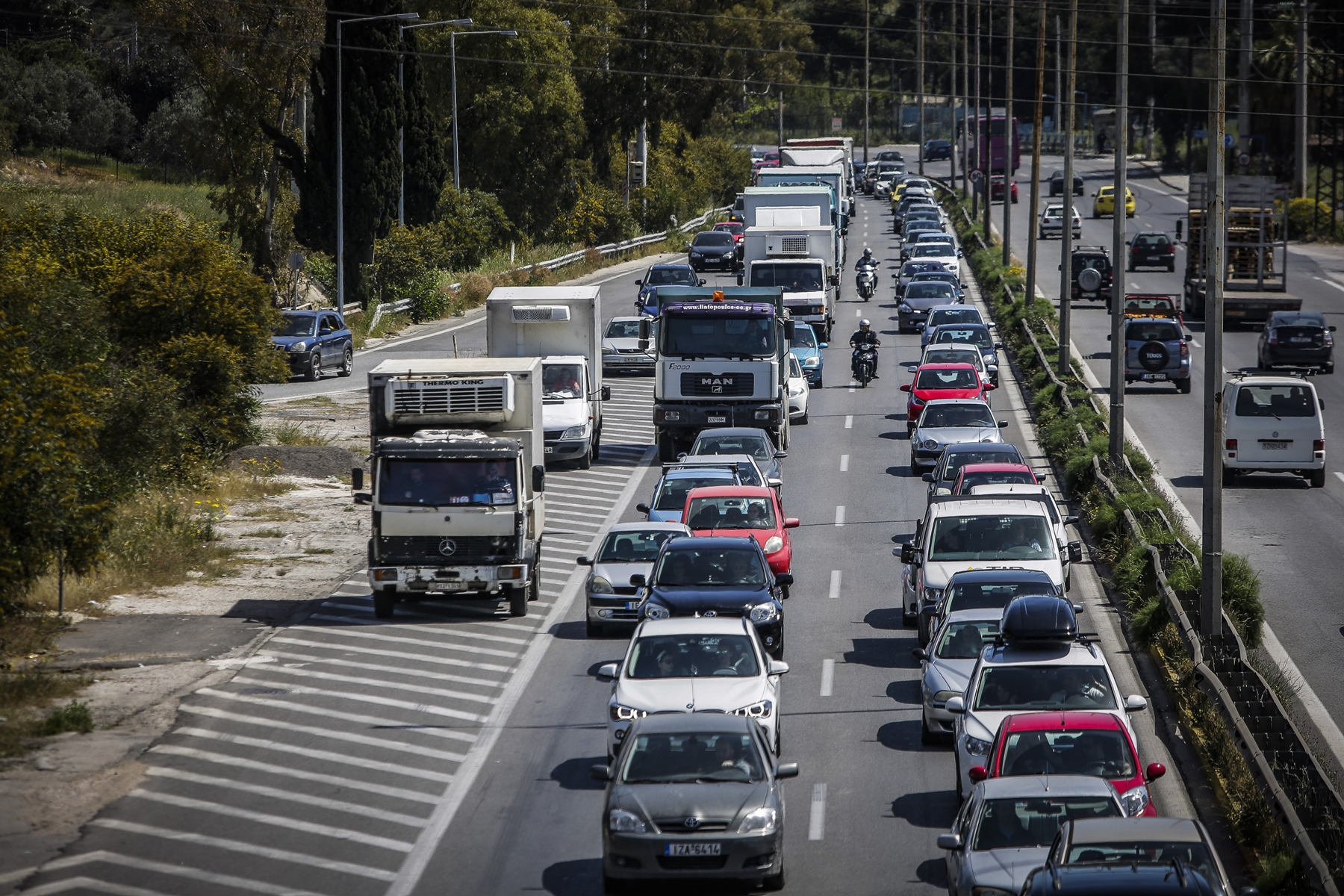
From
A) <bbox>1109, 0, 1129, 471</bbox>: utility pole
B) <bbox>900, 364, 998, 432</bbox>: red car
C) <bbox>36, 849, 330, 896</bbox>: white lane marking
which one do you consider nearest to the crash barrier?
<bbox>900, 364, 998, 432</bbox>: red car

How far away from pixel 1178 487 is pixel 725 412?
373 inches

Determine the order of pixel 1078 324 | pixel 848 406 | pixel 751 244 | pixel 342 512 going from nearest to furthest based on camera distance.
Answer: pixel 342 512 → pixel 848 406 → pixel 751 244 → pixel 1078 324

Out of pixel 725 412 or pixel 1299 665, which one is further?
pixel 725 412

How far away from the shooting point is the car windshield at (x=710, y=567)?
2161 cm

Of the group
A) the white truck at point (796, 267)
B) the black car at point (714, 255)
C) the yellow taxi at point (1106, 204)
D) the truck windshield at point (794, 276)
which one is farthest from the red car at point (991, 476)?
the yellow taxi at point (1106, 204)

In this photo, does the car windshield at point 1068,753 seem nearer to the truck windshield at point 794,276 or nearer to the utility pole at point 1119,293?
the utility pole at point 1119,293

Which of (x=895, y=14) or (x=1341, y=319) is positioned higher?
(x=895, y=14)

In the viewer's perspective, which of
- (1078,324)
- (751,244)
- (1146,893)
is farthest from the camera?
(1078,324)

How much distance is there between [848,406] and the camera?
44.4m

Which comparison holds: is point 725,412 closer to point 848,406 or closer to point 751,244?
point 848,406

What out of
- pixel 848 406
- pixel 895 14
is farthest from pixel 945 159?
pixel 848 406

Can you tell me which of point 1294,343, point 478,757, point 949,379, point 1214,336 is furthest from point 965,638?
point 1294,343

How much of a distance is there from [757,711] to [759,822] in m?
3.32

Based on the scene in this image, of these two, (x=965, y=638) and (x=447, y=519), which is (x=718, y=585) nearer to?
(x=965, y=638)
